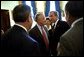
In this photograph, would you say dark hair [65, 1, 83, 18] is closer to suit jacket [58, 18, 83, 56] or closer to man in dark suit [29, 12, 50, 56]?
suit jacket [58, 18, 83, 56]

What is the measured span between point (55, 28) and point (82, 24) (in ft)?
6.49

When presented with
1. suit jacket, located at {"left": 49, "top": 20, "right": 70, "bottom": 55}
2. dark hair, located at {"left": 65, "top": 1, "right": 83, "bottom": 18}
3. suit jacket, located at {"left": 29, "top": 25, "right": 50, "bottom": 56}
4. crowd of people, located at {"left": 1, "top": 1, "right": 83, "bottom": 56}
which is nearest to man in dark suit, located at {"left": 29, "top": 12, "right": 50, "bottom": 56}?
suit jacket, located at {"left": 29, "top": 25, "right": 50, "bottom": 56}

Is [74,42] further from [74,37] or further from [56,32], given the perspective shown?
[56,32]

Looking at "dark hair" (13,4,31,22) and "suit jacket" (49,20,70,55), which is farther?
"suit jacket" (49,20,70,55)

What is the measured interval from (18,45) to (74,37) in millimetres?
595

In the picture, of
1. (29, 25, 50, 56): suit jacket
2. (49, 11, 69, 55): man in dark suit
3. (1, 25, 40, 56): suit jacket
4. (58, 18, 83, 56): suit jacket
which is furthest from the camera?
(49, 11, 69, 55): man in dark suit

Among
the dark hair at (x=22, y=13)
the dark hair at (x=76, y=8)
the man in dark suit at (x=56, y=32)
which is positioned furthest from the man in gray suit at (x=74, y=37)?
the man in dark suit at (x=56, y=32)

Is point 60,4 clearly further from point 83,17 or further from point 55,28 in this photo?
point 83,17

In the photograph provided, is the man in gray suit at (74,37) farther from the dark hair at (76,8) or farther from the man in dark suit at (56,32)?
the man in dark suit at (56,32)

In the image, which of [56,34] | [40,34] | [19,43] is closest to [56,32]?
[56,34]

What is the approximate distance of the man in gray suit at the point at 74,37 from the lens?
1.47 meters

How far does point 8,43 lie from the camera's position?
6.18 ft

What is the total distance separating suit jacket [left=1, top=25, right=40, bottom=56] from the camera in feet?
6.09

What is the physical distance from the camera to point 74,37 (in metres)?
1.51
